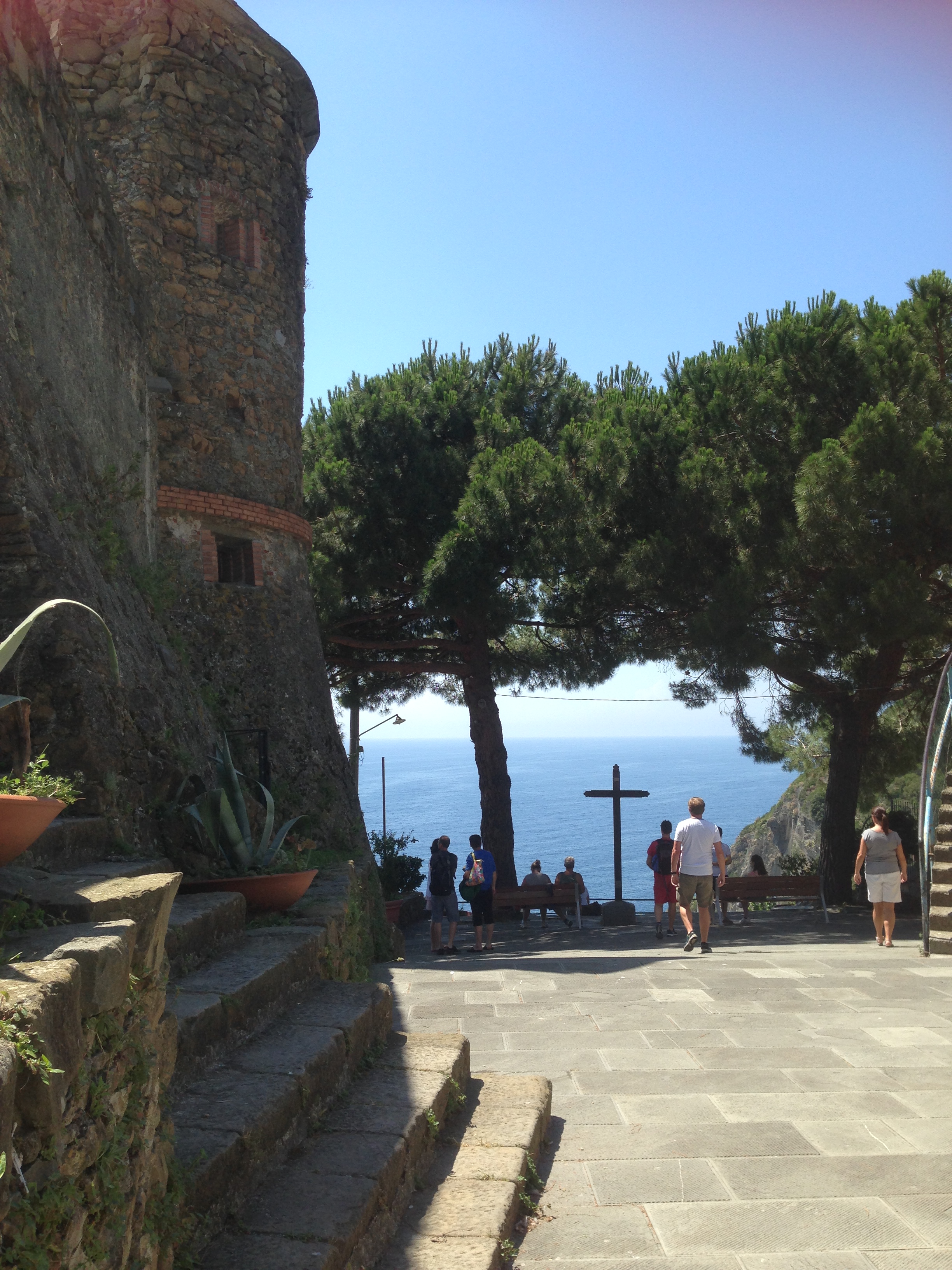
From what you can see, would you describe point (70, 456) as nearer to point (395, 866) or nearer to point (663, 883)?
point (663, 883)

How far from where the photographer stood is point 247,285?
34.0 feet

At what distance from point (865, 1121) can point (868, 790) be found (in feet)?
46.7

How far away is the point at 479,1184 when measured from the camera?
338cm

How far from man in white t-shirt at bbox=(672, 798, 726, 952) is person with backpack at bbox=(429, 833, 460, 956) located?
2583 mm

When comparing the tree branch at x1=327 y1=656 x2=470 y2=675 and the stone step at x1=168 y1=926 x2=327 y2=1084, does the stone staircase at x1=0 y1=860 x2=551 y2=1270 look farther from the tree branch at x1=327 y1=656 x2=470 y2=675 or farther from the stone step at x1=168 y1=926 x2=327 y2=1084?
the tree branch at x1=327 y1=656 x2=470 y2=675

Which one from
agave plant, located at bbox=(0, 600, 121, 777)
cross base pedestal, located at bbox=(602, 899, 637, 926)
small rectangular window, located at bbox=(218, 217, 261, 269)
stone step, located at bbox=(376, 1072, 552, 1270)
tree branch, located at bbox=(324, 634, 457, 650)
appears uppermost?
small rectangular window, located at bbox=(218, 217, 261, 269)

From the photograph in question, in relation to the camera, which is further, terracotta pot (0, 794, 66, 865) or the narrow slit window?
the narrow slit window

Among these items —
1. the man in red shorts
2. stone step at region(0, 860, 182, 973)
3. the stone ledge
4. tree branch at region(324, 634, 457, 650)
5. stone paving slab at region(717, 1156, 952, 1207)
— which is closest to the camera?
the stone ledge

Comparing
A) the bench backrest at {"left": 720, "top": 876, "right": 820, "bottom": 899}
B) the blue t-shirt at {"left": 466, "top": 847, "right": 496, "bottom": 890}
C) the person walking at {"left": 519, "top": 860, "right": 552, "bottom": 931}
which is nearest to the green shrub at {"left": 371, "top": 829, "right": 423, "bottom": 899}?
the person walking at {"left": 519, "top": 860, "right": 552, "bottom": 931}

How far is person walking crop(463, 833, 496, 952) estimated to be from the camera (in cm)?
1060

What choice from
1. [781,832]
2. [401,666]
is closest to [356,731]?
[401,666]

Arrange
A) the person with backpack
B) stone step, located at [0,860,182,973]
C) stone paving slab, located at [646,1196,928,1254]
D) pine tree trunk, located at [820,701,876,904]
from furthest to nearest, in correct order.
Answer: pine tree trunk, located at [820,701,876,904], the person with backpack, stone paving slab, located at [646,1196,928,1254], stone step, located at [0,860,182,973]

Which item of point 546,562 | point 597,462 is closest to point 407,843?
point 546,562

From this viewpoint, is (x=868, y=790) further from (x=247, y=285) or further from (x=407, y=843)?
(x=247, y=285)
